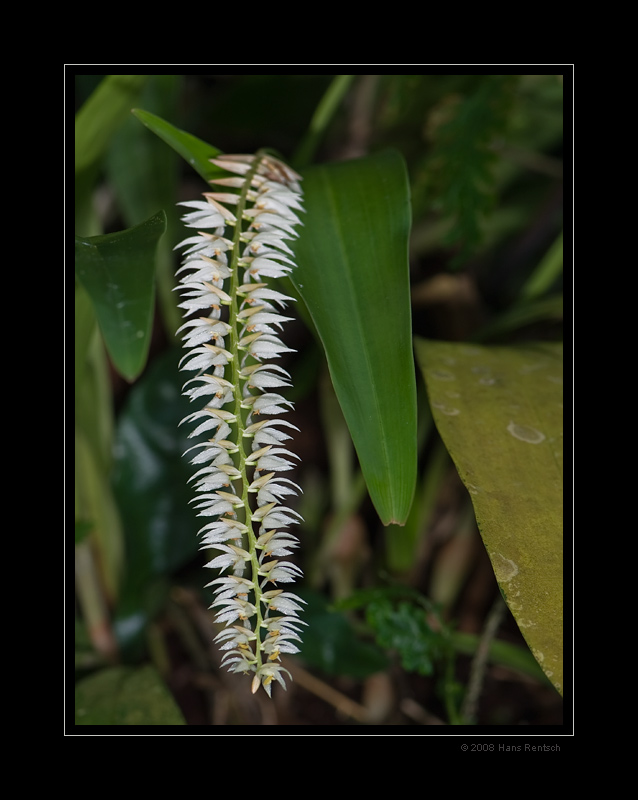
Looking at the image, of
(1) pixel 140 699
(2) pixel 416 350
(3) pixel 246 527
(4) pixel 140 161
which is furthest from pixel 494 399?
(4) pixel 140 161

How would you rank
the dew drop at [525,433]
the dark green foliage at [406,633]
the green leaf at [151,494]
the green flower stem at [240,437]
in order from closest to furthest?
the green flower stem at [240,437] < the dew drop at [525,433] < the dark green foliage at [406,633] < the green leaf at [151,494]

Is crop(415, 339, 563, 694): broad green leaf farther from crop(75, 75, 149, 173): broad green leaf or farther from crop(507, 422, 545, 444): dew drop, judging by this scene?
crop(75, 75, 149, 173): broad green leaf

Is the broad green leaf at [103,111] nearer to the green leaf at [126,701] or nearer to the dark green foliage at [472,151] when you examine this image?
the dark green foliage at [472,151]

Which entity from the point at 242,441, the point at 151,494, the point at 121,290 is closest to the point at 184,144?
the point at 121,290

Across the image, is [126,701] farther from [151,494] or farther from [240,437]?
[240,437]

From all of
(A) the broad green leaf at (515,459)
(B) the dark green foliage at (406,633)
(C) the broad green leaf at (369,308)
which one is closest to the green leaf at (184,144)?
(C) the broad green leaf at (369,308)

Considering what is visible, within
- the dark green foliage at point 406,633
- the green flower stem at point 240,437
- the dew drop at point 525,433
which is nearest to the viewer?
the green flower stem at point 240,437

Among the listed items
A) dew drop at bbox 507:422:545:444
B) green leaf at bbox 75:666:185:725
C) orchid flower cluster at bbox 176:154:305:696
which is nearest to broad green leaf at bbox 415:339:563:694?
dew drop at bbox 507:422:545:444
